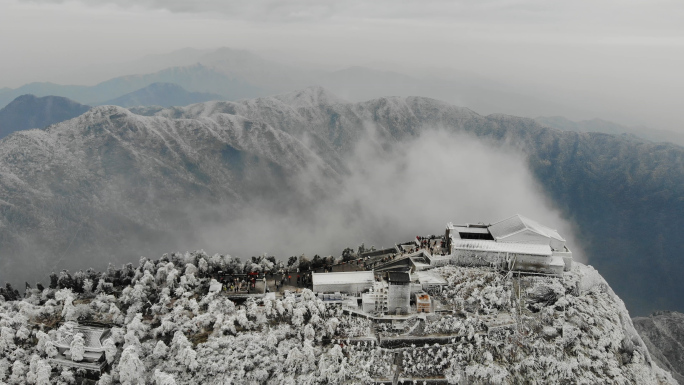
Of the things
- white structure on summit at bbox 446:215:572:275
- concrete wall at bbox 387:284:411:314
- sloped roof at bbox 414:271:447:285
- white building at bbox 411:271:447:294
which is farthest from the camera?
white structure on summit at bbox 446:215:572:275

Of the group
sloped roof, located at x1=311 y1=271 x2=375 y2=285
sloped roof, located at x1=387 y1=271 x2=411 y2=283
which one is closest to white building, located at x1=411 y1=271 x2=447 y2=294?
sloped roof, located at x1=387 y1=271 x2=411 y2=283

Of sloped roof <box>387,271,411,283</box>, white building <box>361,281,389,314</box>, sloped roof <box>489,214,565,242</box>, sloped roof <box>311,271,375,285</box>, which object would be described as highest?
sloped roof <box>489,214,565,242</box>

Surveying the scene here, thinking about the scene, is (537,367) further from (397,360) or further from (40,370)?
(40,370)

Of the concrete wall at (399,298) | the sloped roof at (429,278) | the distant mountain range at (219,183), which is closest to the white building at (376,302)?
Result: the concrete wall at (399,298)

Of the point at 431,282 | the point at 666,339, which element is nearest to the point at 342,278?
the point at 431,282

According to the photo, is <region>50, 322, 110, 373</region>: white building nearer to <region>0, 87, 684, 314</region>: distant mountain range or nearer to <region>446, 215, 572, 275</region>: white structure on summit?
<region>0, 87, 684, 314</region>: distant mountain range

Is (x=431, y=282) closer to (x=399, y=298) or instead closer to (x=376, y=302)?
(x=399, y=298)
